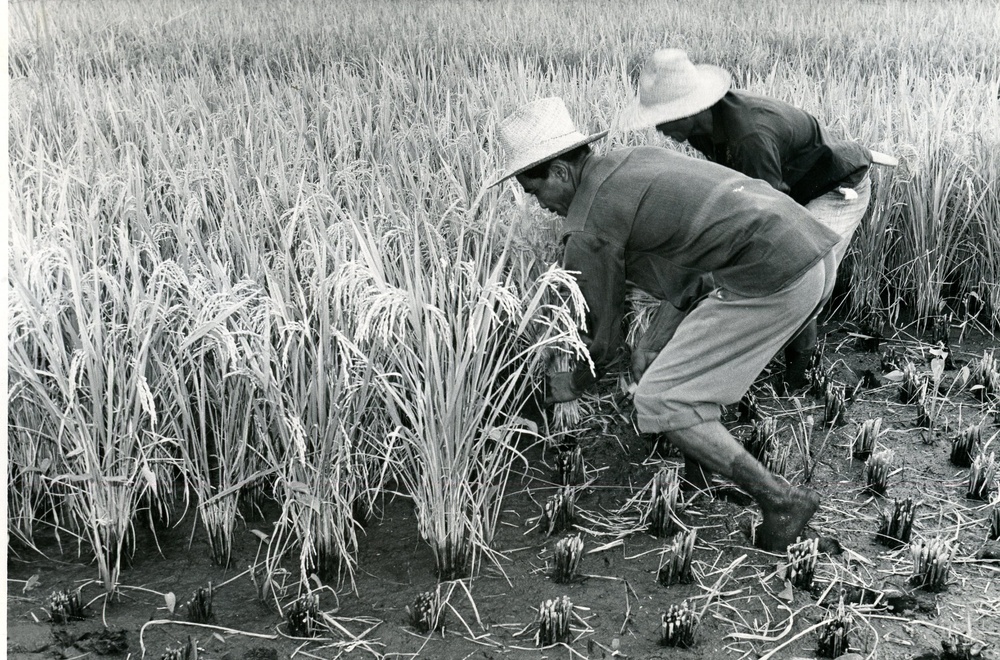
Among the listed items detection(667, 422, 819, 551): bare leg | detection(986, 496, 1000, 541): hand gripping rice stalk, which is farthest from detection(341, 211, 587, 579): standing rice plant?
detection(986, 496, 1000, 541): hand gripping rice stalk

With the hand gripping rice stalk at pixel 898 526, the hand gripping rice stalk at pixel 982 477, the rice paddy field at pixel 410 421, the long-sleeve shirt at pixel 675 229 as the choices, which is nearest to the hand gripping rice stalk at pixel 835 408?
the rice paddy field at pixel 410 421

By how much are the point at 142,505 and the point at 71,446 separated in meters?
0.25

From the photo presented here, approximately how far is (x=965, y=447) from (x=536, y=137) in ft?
4.72

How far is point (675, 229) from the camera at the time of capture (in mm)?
1826

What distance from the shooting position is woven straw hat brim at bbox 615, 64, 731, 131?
224 centimetres

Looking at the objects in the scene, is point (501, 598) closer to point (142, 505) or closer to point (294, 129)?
point (142, 505)

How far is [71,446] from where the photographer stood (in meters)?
1.95

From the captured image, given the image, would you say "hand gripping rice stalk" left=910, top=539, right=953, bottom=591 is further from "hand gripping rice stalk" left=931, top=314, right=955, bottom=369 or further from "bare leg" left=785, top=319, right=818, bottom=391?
"hand gripping rice stalk" left=931, top=314, right=955, bottom=369

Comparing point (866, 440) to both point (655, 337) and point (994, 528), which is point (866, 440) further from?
point (655, 337)

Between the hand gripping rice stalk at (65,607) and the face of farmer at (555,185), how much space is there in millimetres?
1260

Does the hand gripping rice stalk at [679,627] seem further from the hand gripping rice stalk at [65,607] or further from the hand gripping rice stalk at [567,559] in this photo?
the hand gripping rice stalk at [65,607]

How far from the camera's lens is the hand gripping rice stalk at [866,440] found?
2.31 meters

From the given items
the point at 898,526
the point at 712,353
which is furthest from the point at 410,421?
the point at 898,526

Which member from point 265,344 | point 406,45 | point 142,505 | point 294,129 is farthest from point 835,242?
point 406,45
